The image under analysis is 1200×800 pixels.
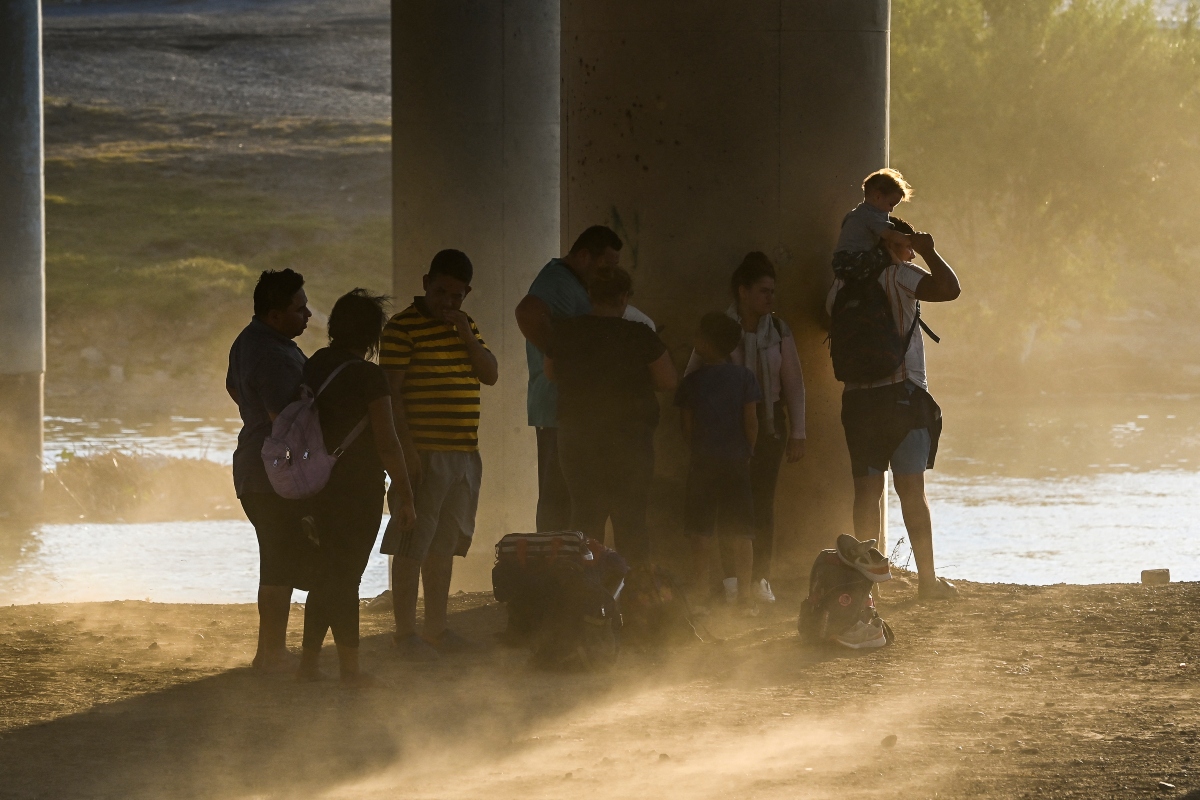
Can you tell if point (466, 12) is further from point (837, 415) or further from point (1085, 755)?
point (1085, 755)

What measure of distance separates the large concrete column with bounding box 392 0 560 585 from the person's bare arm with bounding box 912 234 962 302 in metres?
6.23

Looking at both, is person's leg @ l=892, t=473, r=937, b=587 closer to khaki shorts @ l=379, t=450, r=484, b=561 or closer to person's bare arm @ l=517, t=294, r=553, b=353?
person's bare arm @ l=517, t=294, r=553, b=353

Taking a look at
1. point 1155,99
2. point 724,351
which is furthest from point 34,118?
point 1155,99

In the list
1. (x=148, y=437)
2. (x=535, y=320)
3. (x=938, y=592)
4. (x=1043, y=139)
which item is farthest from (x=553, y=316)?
(x=1043, y=139)

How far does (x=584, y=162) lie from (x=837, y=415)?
1.93 metres

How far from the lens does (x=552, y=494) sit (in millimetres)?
8977

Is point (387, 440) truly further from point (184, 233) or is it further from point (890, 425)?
point (184, 233)

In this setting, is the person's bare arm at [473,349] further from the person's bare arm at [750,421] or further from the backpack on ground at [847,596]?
the backpack on ground at [847,596]

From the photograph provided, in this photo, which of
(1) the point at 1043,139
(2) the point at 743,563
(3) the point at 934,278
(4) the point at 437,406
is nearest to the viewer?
(4) the point at 437,406

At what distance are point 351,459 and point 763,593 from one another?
281 centimetres

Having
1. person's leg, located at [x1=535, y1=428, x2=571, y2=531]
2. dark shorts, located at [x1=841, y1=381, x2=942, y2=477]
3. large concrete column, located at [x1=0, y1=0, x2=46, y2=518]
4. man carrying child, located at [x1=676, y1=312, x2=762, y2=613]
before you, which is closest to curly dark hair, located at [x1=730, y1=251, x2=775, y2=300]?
man carrying child, located at [x1=676, y1=312, x2=762, y2=613]

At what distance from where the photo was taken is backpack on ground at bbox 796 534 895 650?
27.1 feet

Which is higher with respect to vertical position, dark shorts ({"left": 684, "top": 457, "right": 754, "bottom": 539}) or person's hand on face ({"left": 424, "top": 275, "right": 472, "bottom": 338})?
person's hand on face ({"left": 424, "top": 275, "right": 472, "bottom": 338})

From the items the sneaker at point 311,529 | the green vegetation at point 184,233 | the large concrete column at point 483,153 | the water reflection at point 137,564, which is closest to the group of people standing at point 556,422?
the sneaker at point 311,529
